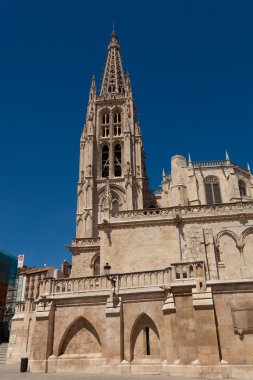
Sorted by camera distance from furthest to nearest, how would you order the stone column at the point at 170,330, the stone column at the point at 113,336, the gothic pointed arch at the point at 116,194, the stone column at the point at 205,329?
the gothic pointed arch at the point at 116,194
the stone column at the point at 113,336
the stone column at the point at 170,330
the stone column at the point at 205,329

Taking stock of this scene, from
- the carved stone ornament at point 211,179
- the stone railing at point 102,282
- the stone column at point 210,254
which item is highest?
the carved stone ornament at point 211,179

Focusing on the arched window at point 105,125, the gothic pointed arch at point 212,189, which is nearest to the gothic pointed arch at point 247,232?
the gothic pointed arch at point 212,189

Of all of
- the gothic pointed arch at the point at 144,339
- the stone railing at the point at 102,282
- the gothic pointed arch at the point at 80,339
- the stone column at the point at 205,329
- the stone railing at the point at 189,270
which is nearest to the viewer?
the stone column at the point at 205,329

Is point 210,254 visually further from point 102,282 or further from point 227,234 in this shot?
point 102,282

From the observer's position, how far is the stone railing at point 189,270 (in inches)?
498

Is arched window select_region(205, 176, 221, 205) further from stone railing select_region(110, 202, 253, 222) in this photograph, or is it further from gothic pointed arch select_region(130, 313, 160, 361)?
gothic pointed arch select_region(130, 313, 160, 361)

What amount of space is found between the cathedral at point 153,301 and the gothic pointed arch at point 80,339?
39 millimetres

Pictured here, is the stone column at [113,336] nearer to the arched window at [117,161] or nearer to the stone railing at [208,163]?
the stone railing at [208,163]

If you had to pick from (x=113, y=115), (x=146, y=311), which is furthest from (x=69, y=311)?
(x=113, y=115)

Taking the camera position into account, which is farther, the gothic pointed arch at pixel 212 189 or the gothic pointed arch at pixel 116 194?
the gothic pointed arch at pixel 116 194

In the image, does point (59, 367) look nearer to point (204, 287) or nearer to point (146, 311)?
point (146, 311)

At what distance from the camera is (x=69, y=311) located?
47.8ft

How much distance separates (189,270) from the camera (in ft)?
42.6

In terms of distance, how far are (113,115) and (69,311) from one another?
136 feet
